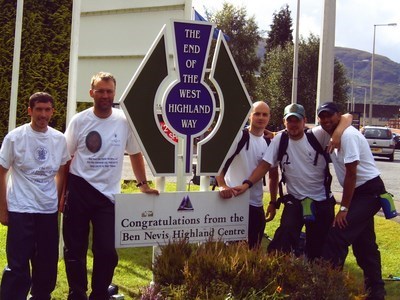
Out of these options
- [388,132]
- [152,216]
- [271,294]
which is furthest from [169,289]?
[388,132]

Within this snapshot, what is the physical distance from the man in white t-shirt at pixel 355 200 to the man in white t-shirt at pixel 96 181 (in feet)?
5.47

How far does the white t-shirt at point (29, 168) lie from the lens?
196 inches

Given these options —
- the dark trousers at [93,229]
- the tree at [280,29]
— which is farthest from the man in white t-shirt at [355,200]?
the tree at [280,29]

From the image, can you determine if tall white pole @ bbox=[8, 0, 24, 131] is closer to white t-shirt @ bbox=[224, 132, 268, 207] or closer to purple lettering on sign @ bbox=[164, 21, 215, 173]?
purple lettering on sign @ bbox=[164, 21, 215, 173]

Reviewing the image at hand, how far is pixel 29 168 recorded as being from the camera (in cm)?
498

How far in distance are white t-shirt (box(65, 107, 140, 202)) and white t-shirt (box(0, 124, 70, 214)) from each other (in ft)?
0.77

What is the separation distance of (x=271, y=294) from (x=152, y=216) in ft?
5.26

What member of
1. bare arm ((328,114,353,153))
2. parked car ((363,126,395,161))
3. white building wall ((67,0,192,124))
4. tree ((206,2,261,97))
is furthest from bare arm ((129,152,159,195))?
tree ((206,2,261,97))

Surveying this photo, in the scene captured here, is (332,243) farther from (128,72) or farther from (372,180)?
(128,72)

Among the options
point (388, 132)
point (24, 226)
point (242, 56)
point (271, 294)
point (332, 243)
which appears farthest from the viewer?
point (242, 56)

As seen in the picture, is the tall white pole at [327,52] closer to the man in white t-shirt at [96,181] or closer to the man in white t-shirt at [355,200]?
the man in white t-shirt at [355,200]

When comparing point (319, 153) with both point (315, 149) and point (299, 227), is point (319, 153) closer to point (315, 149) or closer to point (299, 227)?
point (315, 149)

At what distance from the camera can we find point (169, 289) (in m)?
4.11

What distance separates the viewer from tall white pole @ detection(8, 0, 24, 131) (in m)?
7.11
